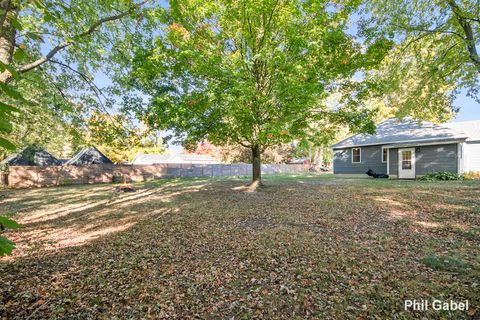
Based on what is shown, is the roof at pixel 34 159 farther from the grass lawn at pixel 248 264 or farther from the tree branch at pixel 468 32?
the tree branch at pixel 468 32

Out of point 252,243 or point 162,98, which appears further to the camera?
point 162,98

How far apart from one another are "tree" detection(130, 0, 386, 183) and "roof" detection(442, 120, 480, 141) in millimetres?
15153

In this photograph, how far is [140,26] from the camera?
9.31m

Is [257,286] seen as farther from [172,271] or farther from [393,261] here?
[393,261]

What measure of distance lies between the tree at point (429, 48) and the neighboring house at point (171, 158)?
3259cm

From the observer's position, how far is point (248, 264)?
411 centimetres

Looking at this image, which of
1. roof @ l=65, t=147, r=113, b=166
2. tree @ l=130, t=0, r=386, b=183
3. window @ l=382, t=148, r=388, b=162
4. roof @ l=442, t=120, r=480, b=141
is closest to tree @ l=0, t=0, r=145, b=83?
tree @ l=130, t=0, r=386, b=183

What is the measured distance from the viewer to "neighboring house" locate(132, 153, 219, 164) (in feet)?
134

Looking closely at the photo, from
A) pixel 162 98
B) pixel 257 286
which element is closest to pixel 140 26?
pixel 162 98

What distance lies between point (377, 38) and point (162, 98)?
366 inches

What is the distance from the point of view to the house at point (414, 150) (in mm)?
15023

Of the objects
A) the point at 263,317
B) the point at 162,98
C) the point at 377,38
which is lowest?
the point at 263,317

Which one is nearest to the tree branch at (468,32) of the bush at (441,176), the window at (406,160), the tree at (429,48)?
the tree at (429,48)

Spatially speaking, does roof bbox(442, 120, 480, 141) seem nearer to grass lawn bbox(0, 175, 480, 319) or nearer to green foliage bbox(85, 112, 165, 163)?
grass lawn bbox(0, 175, 480, 319)
